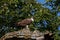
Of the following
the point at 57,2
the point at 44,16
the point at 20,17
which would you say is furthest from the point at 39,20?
the point at 20,17

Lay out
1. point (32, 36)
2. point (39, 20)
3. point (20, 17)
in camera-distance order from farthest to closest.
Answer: point (20, 17) < point (39, 20) < point (32, 36)

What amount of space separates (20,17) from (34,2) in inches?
67.3

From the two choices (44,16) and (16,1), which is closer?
(44,16)

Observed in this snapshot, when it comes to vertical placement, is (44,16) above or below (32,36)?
above

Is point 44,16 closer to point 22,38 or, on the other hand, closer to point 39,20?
point 39,20

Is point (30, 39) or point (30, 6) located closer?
point (30, 39)

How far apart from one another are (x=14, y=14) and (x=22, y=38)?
5810mm

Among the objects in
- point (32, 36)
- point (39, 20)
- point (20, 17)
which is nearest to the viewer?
point (32, 36)

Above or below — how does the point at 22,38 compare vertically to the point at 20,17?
below

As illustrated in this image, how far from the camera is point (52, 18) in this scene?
1928cm

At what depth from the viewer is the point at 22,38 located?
1734 cm

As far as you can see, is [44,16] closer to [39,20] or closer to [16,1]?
[39,20]

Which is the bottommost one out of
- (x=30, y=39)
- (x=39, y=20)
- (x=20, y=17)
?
(x=30, y=39)

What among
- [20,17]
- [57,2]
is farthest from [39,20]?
[20,17]
